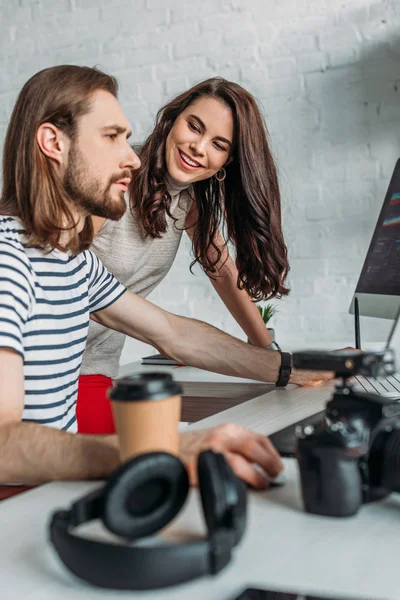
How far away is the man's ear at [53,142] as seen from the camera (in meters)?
1.16

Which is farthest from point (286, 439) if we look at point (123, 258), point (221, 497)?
point (123, 258)

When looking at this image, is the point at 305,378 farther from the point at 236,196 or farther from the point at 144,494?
the point at 144,494

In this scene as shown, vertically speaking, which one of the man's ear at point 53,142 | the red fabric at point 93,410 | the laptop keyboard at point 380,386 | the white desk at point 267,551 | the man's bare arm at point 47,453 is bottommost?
the red fabric at point 93,410

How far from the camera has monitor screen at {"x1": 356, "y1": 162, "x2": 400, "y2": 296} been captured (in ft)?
5.52

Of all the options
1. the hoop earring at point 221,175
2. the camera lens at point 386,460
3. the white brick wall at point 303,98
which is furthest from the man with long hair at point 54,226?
the white brick wall at point 303,98

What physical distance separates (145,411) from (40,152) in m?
0.64

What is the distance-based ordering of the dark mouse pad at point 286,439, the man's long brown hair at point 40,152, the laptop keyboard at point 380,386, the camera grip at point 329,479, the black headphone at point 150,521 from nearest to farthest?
1. the black headphone at point 150,521
2. the camera grip at point 329,479
3. the dark mouse pad at point 286,439
4. the man's long brown hair at point 40,152
5. the laptop keyboard at point 380,386

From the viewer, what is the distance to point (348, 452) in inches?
24.8

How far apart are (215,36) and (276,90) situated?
0.37 meters

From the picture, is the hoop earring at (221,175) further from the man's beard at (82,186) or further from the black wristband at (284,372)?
the man's beard at (82,186)

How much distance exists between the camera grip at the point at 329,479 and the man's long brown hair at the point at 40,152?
0.61 meters

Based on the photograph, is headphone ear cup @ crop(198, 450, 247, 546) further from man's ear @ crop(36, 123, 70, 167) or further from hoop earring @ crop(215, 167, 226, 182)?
hoop earring @ crop(215, 167, 226, 182)

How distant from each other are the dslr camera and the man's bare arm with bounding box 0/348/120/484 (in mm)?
230

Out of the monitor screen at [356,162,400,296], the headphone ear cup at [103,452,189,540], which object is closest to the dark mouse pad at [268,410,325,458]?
the headphone ear cup at [103,452,189,540]
